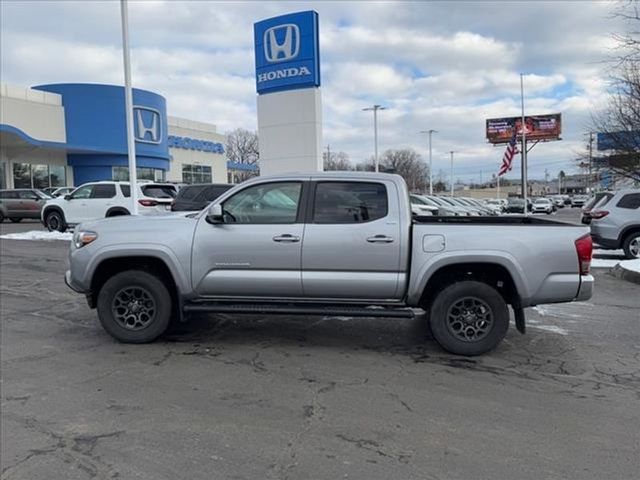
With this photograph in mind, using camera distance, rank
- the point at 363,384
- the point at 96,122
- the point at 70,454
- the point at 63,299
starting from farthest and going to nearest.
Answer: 1. the point at 96,122
2. the point at 63,299
3. the point at 363,384
4. the point at 70,454

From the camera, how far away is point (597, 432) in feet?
12.9

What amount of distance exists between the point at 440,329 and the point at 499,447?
6.54ft

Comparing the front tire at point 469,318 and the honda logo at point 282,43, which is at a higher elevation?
the honda logo at point 282,43

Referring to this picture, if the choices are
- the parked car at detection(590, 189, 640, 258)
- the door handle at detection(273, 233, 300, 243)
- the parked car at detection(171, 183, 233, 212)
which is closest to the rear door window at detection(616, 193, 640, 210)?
the parked car at detection(590, 189, 640, 258)

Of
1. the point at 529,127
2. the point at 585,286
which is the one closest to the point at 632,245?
the point at 585,286

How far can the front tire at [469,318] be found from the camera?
555 cm

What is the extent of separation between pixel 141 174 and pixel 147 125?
391cm

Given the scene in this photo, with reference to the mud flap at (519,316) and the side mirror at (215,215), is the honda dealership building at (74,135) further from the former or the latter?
the mud flap at (519,316)

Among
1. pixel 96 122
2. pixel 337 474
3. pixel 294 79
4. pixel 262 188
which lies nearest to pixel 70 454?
pixel 337 474

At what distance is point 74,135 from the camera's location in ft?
122

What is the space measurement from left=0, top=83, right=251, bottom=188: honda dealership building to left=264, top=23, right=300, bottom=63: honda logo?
55.6ft

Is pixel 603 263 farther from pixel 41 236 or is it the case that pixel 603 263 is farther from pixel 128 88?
pixel 41 236

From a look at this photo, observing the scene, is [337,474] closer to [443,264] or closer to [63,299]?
[443,264]

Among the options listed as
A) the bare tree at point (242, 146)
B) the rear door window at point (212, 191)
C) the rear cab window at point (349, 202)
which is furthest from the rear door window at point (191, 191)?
the bare tree at point (242, 146)
